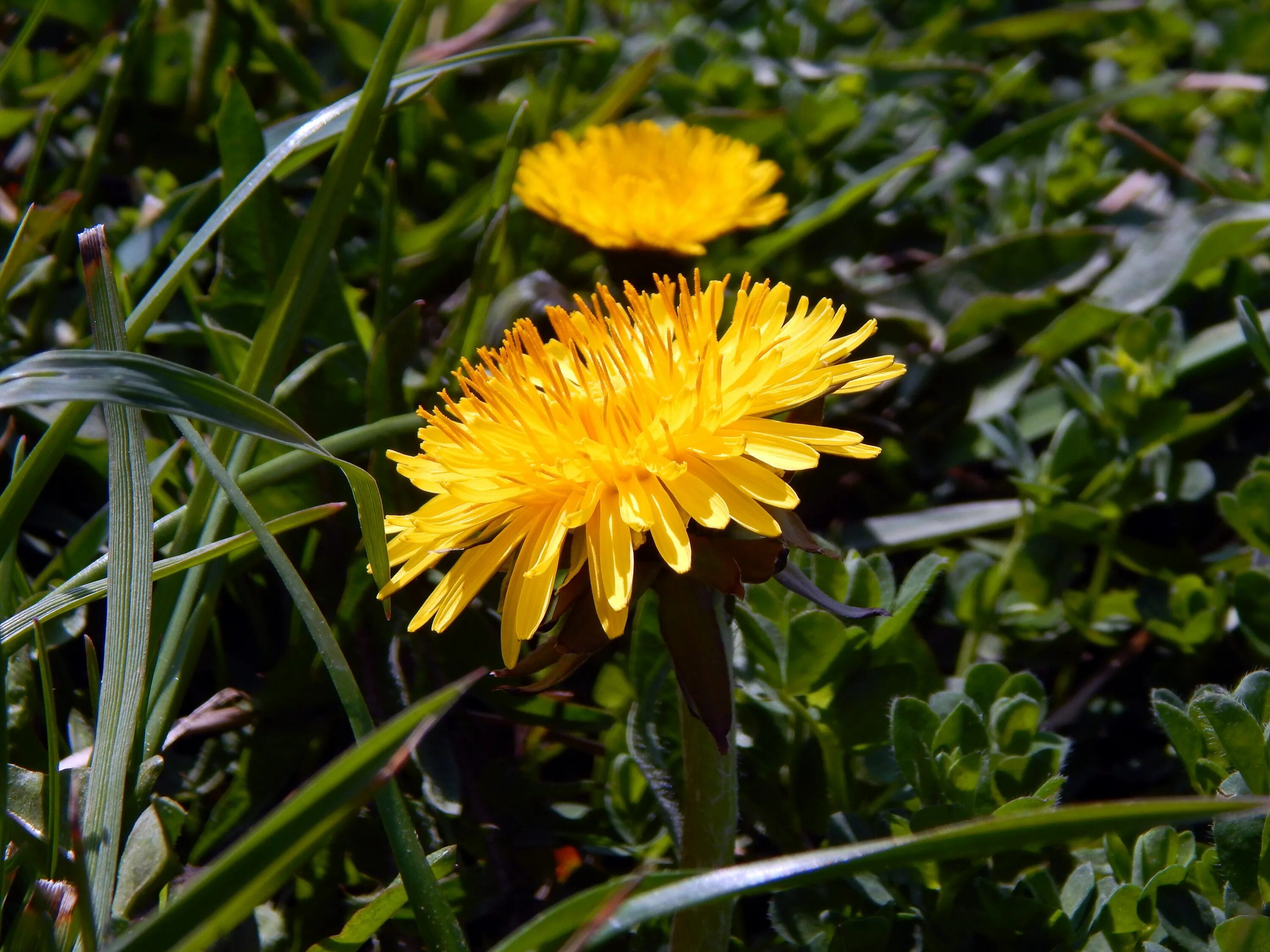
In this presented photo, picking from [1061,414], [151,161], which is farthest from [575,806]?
[151,161]

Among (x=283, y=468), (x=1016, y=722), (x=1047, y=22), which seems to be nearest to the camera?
(x=1016, y=722)

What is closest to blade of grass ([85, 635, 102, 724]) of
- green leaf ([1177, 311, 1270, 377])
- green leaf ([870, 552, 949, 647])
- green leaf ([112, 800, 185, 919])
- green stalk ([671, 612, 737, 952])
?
green leaf ([112, 800, 185, 919])

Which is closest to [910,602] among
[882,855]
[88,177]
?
[882,855]

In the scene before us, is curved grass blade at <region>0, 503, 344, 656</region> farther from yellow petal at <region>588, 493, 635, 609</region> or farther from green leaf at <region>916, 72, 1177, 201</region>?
green leaf at <region>916, 72, 1177, 201</region>

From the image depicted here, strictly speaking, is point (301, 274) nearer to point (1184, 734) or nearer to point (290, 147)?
point (290, 147)

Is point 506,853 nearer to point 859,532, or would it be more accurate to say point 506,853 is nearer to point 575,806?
point 575,806

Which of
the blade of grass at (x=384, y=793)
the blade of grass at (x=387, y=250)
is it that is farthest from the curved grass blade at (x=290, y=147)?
the blade of grass at (x=384, y=793)
